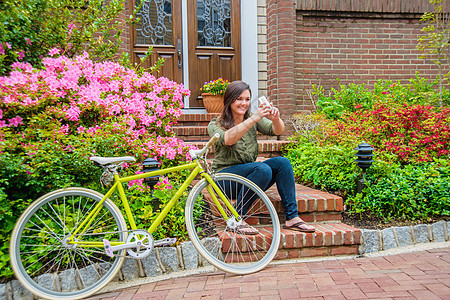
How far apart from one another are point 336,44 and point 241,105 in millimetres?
3820

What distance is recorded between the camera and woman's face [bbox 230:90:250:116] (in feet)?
8.90

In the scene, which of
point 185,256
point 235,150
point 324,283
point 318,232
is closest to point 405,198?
point 318,232

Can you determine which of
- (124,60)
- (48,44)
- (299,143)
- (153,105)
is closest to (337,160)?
(299,143)


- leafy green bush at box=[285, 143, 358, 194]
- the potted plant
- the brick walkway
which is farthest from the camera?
the potted plant

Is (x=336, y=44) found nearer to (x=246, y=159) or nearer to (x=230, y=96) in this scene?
(x=230, y=96)

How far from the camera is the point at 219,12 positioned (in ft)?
19.6

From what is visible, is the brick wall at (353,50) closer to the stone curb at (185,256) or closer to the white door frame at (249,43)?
the white door frame at (249,43)

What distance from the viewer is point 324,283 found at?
215 cm

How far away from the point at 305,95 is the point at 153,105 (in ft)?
10.8

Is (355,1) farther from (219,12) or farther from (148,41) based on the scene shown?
(148,41)

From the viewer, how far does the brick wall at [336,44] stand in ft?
18.1

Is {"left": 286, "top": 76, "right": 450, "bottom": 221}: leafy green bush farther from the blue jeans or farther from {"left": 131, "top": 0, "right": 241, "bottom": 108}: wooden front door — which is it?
{"left": 131, "top": 0, "right": 241, "bottom": 108}: wooden front door

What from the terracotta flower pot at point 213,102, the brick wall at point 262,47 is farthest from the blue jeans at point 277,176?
the brick wall at point 262,47

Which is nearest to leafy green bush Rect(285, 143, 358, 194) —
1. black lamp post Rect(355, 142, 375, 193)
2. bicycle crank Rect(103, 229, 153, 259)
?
black lamp post Rect(355, 142, 375, 193)
